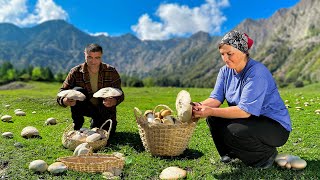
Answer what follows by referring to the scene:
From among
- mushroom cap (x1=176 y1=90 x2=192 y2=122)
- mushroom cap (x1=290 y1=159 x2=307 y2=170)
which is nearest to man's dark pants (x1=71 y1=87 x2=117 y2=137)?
mushroom cap (x1=176 y1=90 x2=192 y2=122)

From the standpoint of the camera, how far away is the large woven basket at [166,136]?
7621 mm

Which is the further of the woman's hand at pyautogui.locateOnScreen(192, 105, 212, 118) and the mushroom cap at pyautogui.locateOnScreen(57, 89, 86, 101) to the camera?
the mushroom cap at pyautogui.locateOnScreen(57, 89, 86, 101)

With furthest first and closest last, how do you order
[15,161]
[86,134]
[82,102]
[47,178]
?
[82,102], [86,134], [15,161], [47,178]

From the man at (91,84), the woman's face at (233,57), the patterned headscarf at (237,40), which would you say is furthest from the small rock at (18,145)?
the patterned headscarf at (237,40)

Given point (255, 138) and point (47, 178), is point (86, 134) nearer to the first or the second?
point (47, 178)

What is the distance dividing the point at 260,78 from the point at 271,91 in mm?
452

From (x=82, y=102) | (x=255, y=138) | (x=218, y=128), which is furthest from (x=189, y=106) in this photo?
(x=82, y=102)

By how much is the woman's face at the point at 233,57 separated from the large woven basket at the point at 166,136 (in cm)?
166

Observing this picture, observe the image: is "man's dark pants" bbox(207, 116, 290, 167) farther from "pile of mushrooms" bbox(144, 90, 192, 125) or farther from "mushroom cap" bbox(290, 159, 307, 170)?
"pile of mushrooms" bbox(144, 90, 192, 125)

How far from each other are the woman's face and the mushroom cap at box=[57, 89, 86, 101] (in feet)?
12.7

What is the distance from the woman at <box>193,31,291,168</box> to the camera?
646 cm

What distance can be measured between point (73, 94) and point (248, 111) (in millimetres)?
4404

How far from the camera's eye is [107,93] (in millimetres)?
8875

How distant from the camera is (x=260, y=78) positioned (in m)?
6.50
